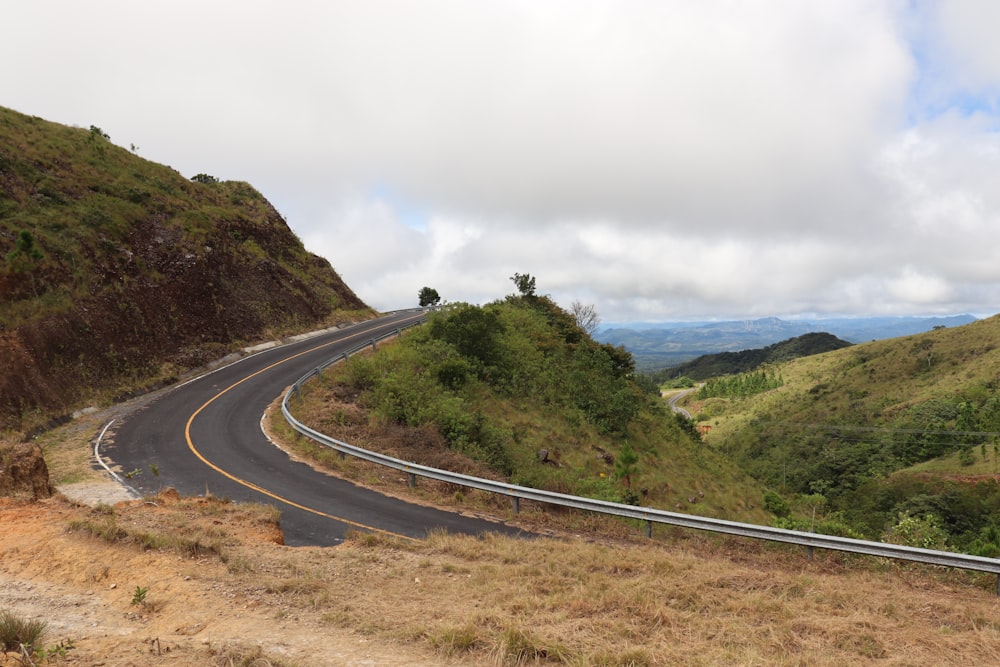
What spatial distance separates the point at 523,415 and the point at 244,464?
49.4ft

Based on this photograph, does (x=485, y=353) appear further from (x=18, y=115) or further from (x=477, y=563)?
(x=18, y=115)

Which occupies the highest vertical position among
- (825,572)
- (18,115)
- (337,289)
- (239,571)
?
(18,115)

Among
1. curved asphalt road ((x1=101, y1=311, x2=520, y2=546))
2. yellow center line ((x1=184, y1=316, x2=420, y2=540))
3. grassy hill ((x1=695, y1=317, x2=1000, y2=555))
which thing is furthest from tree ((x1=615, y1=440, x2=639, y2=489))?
yellow center line ((x1=184, y1=316, x2=420, y2=540))

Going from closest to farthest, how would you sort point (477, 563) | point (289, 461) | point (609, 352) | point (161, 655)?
point (161, 655), point (477, 563), point (289, 461), point (609, 352)

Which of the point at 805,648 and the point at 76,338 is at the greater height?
the point at 76,338

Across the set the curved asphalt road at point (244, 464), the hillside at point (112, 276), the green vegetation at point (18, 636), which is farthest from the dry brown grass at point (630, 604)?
the hillside at point (112, 276)

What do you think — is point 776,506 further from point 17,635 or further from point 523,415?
point 17,635

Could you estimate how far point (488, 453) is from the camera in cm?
2069

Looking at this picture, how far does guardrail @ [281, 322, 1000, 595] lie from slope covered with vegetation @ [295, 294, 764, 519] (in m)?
1.94

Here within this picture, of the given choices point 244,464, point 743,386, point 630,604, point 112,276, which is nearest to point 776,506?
point 630,604

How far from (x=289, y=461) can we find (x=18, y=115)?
4512 cm

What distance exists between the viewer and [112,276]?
3036 centimetres

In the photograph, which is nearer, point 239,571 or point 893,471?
point 239,571

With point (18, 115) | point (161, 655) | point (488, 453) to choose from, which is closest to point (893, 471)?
point (488, 453)
